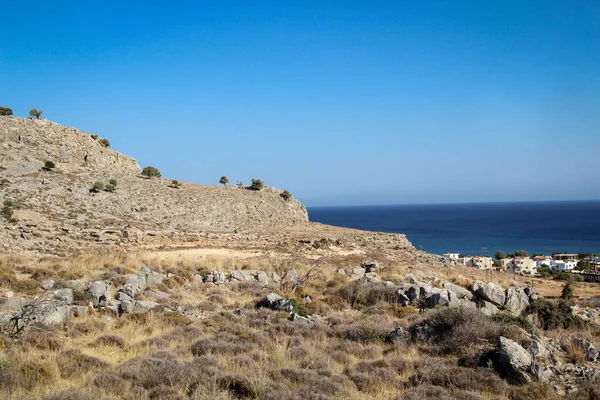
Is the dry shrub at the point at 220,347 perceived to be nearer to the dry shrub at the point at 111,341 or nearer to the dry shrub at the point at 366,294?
the dry shrub at the point at 111,341

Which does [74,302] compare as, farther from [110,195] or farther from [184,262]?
[110,195]

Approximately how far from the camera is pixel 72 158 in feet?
150

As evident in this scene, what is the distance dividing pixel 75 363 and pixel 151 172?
4660 cm

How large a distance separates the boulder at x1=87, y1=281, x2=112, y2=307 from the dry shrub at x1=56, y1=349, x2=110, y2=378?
420 cm

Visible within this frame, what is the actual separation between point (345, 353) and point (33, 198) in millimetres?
33926

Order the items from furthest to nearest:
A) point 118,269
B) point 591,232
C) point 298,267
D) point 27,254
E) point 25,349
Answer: point 591,232, point 298,267, point 27,254, point 118,269, point 25,349

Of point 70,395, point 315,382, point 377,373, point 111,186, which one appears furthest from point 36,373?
point 111,186

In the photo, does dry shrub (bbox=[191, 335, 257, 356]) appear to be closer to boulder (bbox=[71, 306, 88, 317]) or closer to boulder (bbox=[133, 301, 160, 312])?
boulder (bbox=[133, 301, 160, 312])

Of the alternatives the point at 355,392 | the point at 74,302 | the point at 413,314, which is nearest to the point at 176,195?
the point at 74,302

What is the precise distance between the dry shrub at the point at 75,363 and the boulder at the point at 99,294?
13.8ft

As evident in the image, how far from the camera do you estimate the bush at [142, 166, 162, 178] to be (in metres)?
51.1

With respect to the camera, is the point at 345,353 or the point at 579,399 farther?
the point at 345,353

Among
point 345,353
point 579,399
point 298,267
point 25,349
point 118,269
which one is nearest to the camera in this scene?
point 579,399

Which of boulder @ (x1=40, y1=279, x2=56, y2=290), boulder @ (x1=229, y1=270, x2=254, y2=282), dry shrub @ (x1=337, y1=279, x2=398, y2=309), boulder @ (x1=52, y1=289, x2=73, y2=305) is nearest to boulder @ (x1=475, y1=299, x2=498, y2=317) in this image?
dry shrub @ (x1=337, y1=279, x2=398, y2=309)
